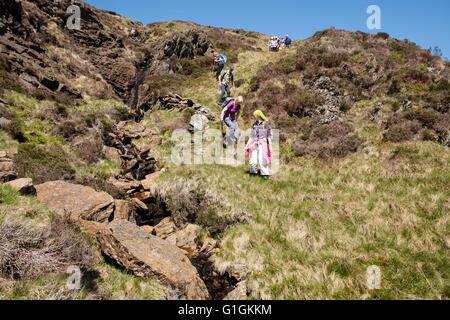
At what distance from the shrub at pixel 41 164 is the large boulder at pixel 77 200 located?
4.17 feet

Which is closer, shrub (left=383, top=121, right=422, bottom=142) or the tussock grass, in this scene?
the tussock grass

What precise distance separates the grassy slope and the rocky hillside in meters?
0.03

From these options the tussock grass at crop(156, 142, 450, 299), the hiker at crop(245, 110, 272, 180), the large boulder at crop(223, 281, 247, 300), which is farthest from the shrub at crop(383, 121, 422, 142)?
the large boulder at crop(223, 281, 247, 300)

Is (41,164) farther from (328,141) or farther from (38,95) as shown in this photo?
(328,141)

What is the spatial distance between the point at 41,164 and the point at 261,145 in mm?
8244

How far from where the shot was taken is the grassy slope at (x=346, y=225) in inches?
170

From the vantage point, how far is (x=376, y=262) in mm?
4543

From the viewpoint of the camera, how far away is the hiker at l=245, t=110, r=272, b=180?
32.0ft

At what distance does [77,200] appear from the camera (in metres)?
6.87

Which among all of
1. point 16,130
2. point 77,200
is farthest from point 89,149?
point 77,200

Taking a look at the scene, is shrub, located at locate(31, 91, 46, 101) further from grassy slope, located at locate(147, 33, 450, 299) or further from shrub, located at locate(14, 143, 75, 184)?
grassy slope, located at locate(147, 33, 450, 299)

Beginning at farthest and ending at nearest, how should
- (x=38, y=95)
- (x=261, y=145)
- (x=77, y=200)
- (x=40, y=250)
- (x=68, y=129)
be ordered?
1. (x=38, y=95)
2. (x=68, y=129)
3. (x=261, y=145)
4. (x=77, y=200)
5. (x=40, y=250)

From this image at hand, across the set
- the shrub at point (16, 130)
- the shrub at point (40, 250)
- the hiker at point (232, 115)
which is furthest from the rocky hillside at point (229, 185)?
Answer: the hiker at point (232, 115)
